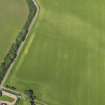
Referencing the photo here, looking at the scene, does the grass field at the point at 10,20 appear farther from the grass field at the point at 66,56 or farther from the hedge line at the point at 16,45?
the grass field at the point at 66,56

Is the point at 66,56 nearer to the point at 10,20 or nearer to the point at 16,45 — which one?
the point at 16,45

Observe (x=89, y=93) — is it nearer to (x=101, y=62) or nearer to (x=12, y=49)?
(x=101, y=62)

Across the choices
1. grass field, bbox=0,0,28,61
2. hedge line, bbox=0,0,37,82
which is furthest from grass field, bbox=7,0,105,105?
grass field, bbox=0,0,28,61

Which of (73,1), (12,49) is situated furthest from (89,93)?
(73,1)

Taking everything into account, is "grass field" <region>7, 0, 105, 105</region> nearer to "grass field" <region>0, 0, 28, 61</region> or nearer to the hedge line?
the hedge line

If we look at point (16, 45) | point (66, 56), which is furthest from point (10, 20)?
point (66, 56)
